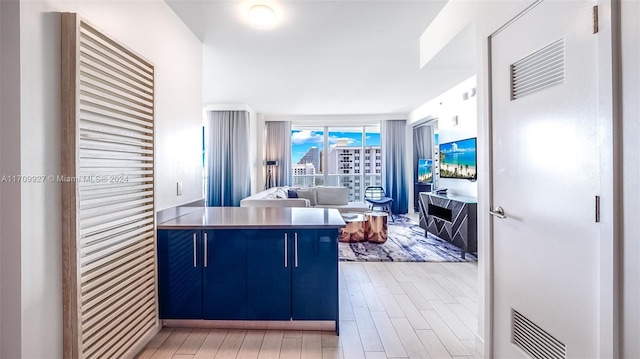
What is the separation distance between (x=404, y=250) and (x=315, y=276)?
2.51 metres

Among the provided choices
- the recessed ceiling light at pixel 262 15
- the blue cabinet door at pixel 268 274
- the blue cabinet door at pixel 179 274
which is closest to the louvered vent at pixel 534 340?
the blue cabinet door at pixel 268 274

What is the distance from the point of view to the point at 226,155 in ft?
20.4

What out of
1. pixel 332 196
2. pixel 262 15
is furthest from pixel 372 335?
pixel 332 196

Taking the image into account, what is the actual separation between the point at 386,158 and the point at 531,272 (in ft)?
19.6

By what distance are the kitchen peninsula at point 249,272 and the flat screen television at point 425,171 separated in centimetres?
507

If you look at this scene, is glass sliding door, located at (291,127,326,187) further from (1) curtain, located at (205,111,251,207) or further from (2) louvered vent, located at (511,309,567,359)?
(2) louvered vent, located at (511,309,567,359)

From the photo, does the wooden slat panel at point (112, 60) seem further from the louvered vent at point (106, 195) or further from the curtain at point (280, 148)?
the curtain at point (280, 148)

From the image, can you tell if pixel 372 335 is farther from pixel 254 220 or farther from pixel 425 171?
pixel 425 171

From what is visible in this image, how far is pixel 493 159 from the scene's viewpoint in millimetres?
1605

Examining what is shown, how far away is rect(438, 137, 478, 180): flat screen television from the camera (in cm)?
405

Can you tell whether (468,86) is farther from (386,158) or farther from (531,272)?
(531,272)

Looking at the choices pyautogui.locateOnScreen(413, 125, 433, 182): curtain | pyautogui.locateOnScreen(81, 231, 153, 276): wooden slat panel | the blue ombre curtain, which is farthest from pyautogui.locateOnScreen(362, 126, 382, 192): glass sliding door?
pyautogui.locateOnScreen(81, 231, 153, 276): wooden slat panel

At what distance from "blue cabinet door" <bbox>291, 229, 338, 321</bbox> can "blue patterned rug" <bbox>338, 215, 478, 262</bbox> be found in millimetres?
1732
